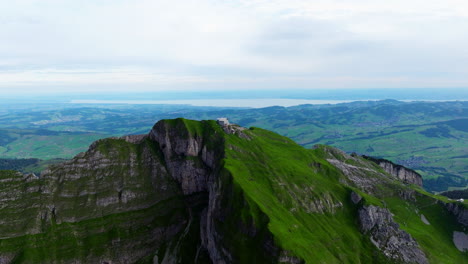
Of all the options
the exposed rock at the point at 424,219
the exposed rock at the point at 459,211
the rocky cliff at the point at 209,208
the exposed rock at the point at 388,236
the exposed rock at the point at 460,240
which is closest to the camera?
the rocky cliff at the point at 209,208

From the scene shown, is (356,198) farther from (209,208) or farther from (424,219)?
(209,208)

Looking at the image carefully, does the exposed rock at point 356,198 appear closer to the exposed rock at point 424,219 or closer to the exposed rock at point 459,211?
the exposed rock at point 424,219

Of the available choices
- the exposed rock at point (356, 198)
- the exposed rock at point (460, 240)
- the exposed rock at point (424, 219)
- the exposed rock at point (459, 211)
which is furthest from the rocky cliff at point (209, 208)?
the exposed rock at point (459, 211)

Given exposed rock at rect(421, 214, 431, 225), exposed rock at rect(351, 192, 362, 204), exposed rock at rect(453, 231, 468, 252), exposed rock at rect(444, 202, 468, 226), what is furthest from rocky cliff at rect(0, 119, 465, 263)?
exposed rock at rect(444, 202, 468, 226)

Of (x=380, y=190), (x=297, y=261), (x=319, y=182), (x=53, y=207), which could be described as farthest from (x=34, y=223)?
(x=380, y=190)

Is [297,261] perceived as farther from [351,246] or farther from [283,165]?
[283,165]

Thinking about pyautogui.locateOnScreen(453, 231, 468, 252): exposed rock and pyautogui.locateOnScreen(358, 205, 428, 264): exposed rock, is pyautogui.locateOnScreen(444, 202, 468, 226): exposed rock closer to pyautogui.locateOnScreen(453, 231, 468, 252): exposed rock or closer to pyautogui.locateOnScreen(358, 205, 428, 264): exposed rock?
pyautogui.locateOnScreen(453, 231, 468, 252): exposed rock
